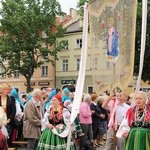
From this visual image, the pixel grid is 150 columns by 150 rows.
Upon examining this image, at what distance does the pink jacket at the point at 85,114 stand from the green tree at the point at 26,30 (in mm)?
29071

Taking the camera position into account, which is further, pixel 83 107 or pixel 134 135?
pixel 83 107

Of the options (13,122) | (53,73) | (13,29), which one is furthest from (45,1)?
(13,122)

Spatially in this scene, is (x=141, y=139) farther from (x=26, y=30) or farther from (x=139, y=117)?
(x=26, y=30)

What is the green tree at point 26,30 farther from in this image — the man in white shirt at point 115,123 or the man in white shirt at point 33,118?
the man in white shirt at point 115,123

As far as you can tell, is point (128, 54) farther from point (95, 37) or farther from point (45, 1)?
point (45, 1)

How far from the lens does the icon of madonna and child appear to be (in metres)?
5.85

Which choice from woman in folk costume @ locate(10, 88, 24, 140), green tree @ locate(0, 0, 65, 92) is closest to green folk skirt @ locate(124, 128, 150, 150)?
woman in folk costume @ locate(10, 88, 24, 140)

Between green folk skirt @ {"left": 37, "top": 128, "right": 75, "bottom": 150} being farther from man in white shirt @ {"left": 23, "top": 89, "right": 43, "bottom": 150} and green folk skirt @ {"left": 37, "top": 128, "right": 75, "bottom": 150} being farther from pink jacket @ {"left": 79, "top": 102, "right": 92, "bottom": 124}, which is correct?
pink jacket @ {"left": 79, "top": 102, "right": 92, "bottom": 124}

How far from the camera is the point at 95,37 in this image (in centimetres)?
620

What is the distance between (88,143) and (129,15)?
16.7 ft

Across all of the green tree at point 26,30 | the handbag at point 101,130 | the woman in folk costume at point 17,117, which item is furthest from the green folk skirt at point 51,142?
the green tree at point 26,30

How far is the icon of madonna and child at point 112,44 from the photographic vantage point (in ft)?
19.2

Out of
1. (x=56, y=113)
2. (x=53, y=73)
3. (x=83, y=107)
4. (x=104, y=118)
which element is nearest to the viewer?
(x=56, y=113)

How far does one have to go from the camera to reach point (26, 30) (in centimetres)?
3975
